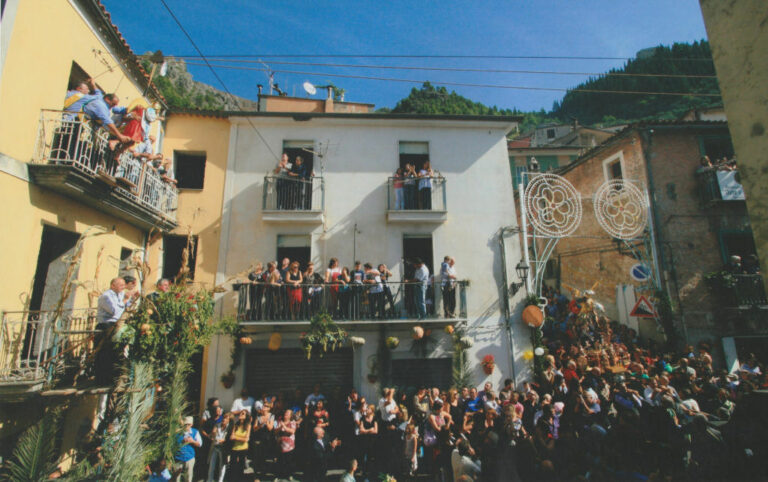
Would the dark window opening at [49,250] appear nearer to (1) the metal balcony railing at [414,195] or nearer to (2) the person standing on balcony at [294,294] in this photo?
(2) the person standing on balcony at [294,294]

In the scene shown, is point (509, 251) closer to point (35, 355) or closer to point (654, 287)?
point (654, 287)

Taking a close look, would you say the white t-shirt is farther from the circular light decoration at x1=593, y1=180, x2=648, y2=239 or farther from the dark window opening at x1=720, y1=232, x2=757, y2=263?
the dark window opening at x1=720, y1=232, x2=757, y2=263

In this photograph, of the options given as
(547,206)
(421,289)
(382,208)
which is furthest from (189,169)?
(547,206)

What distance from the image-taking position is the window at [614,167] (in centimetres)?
1530

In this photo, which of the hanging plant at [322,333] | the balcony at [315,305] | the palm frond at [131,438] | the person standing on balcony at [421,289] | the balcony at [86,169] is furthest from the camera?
the person standing on balcony at [421,289]

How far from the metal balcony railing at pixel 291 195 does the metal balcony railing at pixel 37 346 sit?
5799 mm

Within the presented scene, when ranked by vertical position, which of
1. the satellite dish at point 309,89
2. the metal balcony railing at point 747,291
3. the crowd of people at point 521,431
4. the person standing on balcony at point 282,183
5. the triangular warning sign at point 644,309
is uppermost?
the satellite dish at point 309,89

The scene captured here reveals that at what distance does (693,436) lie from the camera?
6.95 m

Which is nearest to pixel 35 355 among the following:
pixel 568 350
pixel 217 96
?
pixel 568 350

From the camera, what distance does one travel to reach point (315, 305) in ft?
36.7

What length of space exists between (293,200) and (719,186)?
49.8 feet

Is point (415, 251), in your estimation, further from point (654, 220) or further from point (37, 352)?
point (37, 352)

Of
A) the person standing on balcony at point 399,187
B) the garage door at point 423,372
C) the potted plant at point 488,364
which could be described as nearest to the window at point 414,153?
the person standing on balcony at point 399,187

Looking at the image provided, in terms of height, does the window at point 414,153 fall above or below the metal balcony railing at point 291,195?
above
